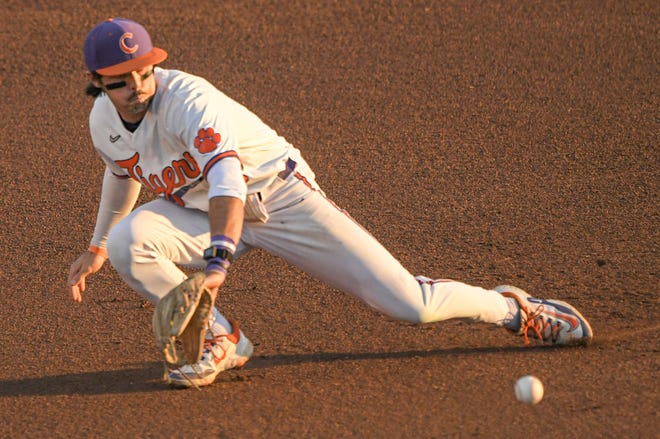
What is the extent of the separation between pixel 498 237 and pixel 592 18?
4480 mm

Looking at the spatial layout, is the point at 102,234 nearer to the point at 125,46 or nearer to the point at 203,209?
the point at 203,209

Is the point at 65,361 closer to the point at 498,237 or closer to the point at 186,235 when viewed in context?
the point at 186,235

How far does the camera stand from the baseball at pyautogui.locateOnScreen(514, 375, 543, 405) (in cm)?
421

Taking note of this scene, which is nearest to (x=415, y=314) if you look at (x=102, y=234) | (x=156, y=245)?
(x=156, y=245)

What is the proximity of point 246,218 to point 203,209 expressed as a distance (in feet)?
0.65

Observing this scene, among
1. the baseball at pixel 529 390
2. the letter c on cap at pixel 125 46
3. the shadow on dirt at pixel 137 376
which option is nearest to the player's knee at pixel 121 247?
the shadow on dirt at pixel 137 376

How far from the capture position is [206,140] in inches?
167

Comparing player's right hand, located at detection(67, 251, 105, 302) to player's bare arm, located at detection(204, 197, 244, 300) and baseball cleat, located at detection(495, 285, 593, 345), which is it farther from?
baseball cleat, located at detection(495, 285, 593, 345)

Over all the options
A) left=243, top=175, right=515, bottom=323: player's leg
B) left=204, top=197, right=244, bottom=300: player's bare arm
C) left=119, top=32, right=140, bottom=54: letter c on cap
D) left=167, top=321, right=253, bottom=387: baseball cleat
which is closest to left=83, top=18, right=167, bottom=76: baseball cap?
left=119, top=32, right=140, bottom=54: letter c on cap

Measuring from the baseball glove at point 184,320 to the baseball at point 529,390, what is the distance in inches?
52.2

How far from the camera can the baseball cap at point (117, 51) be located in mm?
4270

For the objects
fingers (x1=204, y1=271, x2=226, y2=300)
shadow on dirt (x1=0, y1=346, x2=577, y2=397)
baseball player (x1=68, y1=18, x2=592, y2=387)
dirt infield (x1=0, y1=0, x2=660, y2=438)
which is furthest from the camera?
shadow on dirt (x1=0, y1=346, x2=577, y2=397)

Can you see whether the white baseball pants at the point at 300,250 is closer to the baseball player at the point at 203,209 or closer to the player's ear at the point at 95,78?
the baseball player at the point at 203,209

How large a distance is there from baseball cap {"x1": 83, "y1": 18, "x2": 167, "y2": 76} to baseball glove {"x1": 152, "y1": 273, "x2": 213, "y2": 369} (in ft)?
3.05
